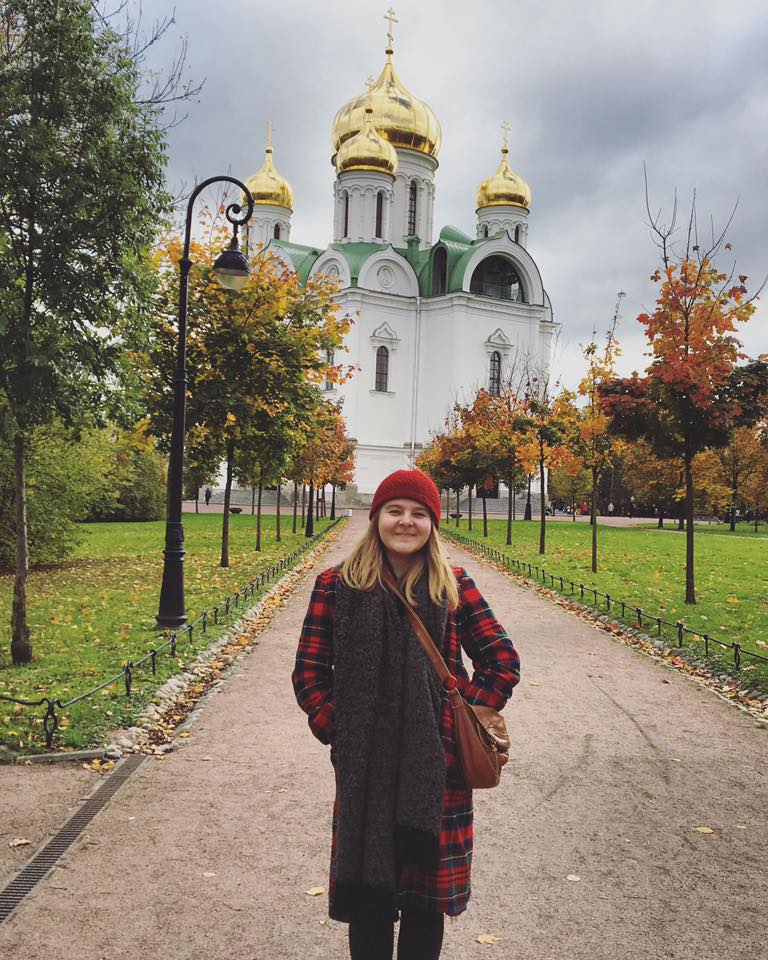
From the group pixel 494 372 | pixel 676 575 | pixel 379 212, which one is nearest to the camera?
pixel 676 575

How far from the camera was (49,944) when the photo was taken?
11.8 ft

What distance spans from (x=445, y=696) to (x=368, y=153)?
59.3 metres

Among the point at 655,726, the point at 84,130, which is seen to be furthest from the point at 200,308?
the point at 655,726

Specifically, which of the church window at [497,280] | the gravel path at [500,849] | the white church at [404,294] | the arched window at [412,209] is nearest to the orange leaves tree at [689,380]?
the gravel path at [500,849]

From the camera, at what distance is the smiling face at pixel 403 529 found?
115 inches

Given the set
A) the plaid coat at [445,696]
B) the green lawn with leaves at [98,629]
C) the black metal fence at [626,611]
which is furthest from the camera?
the black metal fence at [626,611]

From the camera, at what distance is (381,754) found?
105 inches

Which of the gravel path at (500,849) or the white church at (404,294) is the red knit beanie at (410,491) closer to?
the gravel path at (500,849)

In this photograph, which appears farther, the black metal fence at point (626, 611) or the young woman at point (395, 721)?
the black metal fence at point (626, 611)

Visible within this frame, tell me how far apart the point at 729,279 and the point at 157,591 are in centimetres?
1067

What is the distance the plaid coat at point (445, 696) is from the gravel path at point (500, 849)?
1126 mm

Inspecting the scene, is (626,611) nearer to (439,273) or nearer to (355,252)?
(355,252)

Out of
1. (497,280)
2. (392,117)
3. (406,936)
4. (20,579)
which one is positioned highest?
(392,117)

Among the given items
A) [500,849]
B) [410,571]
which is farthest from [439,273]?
[410,571]
